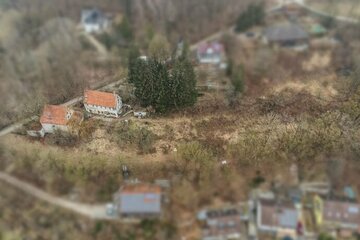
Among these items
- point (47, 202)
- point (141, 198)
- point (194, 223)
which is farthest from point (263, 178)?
point (47, 202)

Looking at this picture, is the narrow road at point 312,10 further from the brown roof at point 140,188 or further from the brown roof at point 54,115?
the brown roof at point 140,188

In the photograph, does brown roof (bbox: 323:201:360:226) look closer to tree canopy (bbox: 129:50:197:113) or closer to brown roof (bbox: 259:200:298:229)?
brown roof (bbox: 259:200:298:229)

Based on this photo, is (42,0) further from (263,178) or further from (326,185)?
(326,185)

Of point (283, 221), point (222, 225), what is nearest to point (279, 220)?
point (283, 221)

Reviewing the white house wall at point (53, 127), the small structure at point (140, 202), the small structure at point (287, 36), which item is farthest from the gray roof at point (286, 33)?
the small structure at point (140, 202)

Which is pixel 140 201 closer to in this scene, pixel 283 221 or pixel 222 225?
pixel 222 225

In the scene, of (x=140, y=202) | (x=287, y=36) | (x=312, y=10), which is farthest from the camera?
(x=312, y=10)
